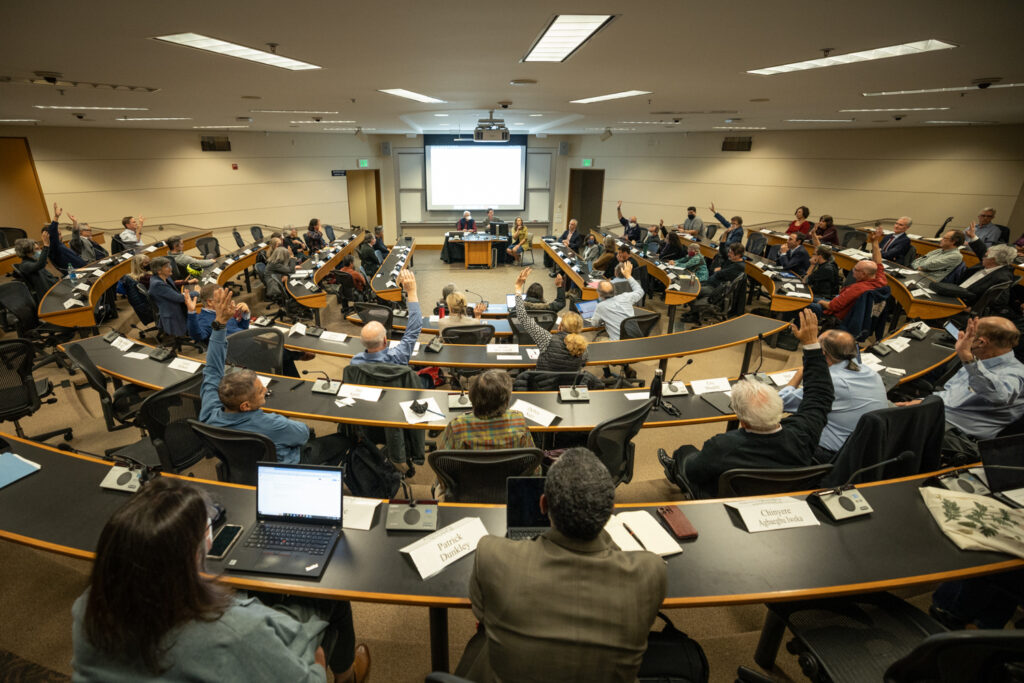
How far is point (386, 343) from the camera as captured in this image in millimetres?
4109

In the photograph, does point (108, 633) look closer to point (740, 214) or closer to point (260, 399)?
point (260, 399)

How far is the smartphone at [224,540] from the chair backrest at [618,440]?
1.82m

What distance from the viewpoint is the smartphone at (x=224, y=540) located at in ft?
6.46

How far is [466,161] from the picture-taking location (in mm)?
14039

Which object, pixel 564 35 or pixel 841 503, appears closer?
pixel 841 503

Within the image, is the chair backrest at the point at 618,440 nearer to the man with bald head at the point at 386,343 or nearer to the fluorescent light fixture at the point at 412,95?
the man with bald head at the point at 386,343

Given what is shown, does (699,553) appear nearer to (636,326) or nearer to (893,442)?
(893,442)

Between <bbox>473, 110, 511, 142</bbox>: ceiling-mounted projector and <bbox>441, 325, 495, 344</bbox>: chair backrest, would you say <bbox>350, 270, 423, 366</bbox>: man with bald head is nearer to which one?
<bbox>441, 325, 495, 344</bbox>: chair backrest

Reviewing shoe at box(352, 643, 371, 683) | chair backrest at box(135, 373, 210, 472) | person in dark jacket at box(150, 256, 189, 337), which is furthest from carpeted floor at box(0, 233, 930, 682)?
person in dark jacket at box(150, 256, 189, 337)

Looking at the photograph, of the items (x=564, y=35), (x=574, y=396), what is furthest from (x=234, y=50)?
(x=574, y=396)

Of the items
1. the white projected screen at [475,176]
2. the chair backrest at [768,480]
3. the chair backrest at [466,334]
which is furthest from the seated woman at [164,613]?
the white projected screen at [475,176]

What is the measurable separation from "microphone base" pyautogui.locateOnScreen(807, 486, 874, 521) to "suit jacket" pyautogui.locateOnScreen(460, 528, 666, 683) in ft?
4.30

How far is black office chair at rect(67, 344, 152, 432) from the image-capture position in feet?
11.5

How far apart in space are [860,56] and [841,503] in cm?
303
